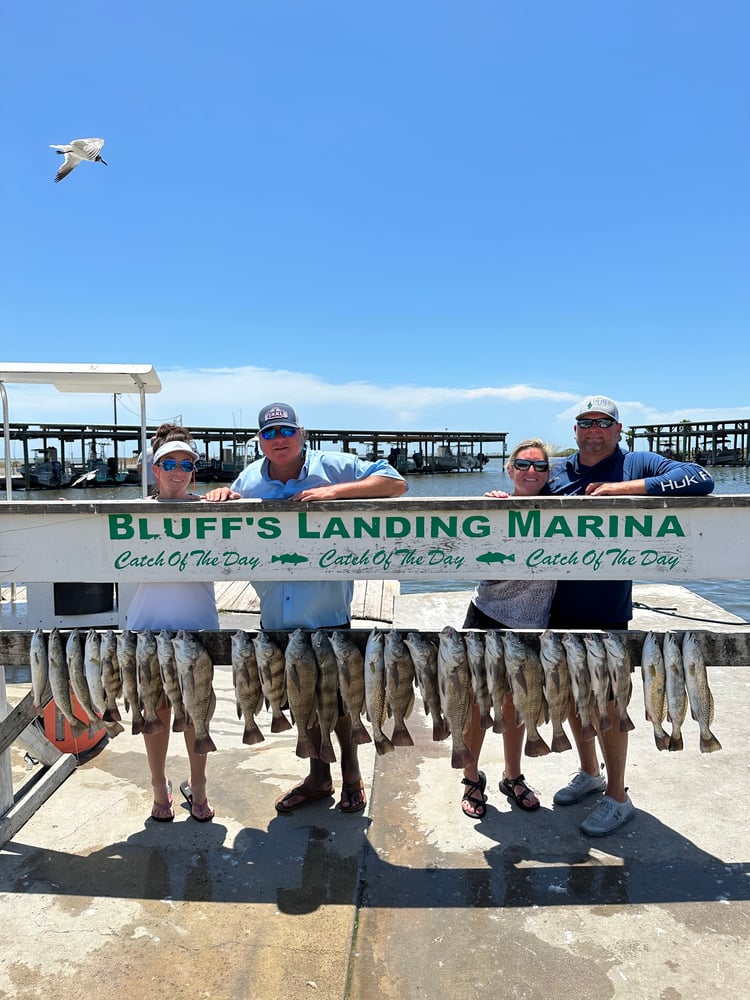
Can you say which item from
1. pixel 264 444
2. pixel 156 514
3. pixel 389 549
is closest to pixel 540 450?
pixel 389 549

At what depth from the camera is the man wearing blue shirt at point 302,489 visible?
3242mm

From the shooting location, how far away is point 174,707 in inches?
120

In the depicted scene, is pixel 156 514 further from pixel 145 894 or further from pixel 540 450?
pixel 540 450

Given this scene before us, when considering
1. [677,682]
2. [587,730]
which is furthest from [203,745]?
[677,682]

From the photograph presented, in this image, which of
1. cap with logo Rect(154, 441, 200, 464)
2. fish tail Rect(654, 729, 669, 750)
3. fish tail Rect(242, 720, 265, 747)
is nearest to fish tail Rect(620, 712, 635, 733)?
fish tail Rect(654, 729, 669, 750)

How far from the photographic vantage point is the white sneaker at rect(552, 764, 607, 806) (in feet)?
12.0

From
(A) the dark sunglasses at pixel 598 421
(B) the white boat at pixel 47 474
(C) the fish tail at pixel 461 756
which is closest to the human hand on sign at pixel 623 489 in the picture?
(A) the dark sunglasses at pixel 598 421

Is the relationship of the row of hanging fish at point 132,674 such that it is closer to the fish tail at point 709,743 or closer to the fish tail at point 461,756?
the fish tail at point 461,756

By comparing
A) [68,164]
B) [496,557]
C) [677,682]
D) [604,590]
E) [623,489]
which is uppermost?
[68,164]

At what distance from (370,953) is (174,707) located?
1305 mm

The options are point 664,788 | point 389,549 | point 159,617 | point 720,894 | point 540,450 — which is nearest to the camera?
point 720,894

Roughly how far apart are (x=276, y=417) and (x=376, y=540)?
2.64ft

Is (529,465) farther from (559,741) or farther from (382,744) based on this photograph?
(382,744)

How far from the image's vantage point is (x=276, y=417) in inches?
129
